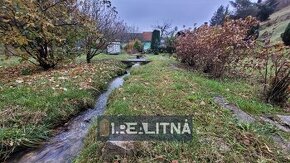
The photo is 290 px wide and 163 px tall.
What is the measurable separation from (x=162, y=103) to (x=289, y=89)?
2.60 metres

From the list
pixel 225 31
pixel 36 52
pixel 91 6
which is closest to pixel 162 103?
pixel 225 31

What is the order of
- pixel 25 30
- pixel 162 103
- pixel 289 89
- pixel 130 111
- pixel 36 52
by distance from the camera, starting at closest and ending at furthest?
pixel 130 111 → pixel 162 103 → pixel 289 89 → pixel 25 30 → pixel 36 52

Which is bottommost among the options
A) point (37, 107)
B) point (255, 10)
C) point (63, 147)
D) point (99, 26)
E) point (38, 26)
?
point (63, 147)

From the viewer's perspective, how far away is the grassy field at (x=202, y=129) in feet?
8.84

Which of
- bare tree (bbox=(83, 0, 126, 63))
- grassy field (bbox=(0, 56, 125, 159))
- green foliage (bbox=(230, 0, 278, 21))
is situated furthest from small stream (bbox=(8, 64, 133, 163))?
green foliage (bbox=(230, 0, 278, 21))

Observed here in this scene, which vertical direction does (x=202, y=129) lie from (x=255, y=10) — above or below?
below

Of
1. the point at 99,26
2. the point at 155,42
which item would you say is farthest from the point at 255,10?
the point at 99,26

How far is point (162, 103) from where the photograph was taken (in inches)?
169

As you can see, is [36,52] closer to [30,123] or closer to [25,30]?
[25,30]

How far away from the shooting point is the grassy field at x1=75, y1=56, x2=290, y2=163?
8.84ft

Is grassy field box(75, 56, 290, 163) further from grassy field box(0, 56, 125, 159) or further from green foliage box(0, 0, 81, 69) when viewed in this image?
green foliage box(0, 0, 81, 69)

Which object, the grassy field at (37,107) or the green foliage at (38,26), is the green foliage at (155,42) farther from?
the grassy field at (37,107)

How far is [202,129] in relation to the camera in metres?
3.26

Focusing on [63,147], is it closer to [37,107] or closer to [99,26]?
[37,107]
